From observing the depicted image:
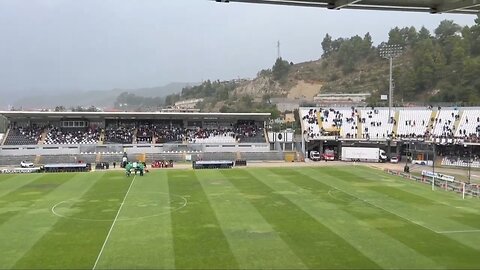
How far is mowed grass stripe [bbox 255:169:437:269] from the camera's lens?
1998 cm

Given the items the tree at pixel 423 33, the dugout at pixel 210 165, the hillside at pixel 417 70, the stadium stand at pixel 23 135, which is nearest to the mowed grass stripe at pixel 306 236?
the dugout at pixel 210 165

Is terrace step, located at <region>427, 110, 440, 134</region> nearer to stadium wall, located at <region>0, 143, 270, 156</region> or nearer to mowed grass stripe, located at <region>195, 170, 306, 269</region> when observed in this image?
stadium wall, located at <region>0, 143, 270, 156</region>

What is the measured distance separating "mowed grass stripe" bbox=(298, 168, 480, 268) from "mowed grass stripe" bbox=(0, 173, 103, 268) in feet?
53.1

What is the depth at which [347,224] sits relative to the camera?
86.4ft

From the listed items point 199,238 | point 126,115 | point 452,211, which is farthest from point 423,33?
point 199,238

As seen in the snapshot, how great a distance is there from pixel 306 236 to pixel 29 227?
578 inches

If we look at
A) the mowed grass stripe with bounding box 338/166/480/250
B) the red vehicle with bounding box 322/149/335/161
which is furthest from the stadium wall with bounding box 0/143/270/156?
the mowed grass stripe with bounding box 338/166/480/250

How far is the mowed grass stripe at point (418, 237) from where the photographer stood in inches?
792

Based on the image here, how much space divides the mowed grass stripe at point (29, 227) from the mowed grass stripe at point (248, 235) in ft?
27.0

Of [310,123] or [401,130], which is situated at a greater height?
[310,123]

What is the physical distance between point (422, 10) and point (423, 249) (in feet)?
36.7

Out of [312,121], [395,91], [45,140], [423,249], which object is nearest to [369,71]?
[395,91]

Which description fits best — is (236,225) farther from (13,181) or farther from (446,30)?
(446,30)

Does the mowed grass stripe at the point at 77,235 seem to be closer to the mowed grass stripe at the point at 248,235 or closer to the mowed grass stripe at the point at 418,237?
the mowed grass stripe at the point at 248,235
